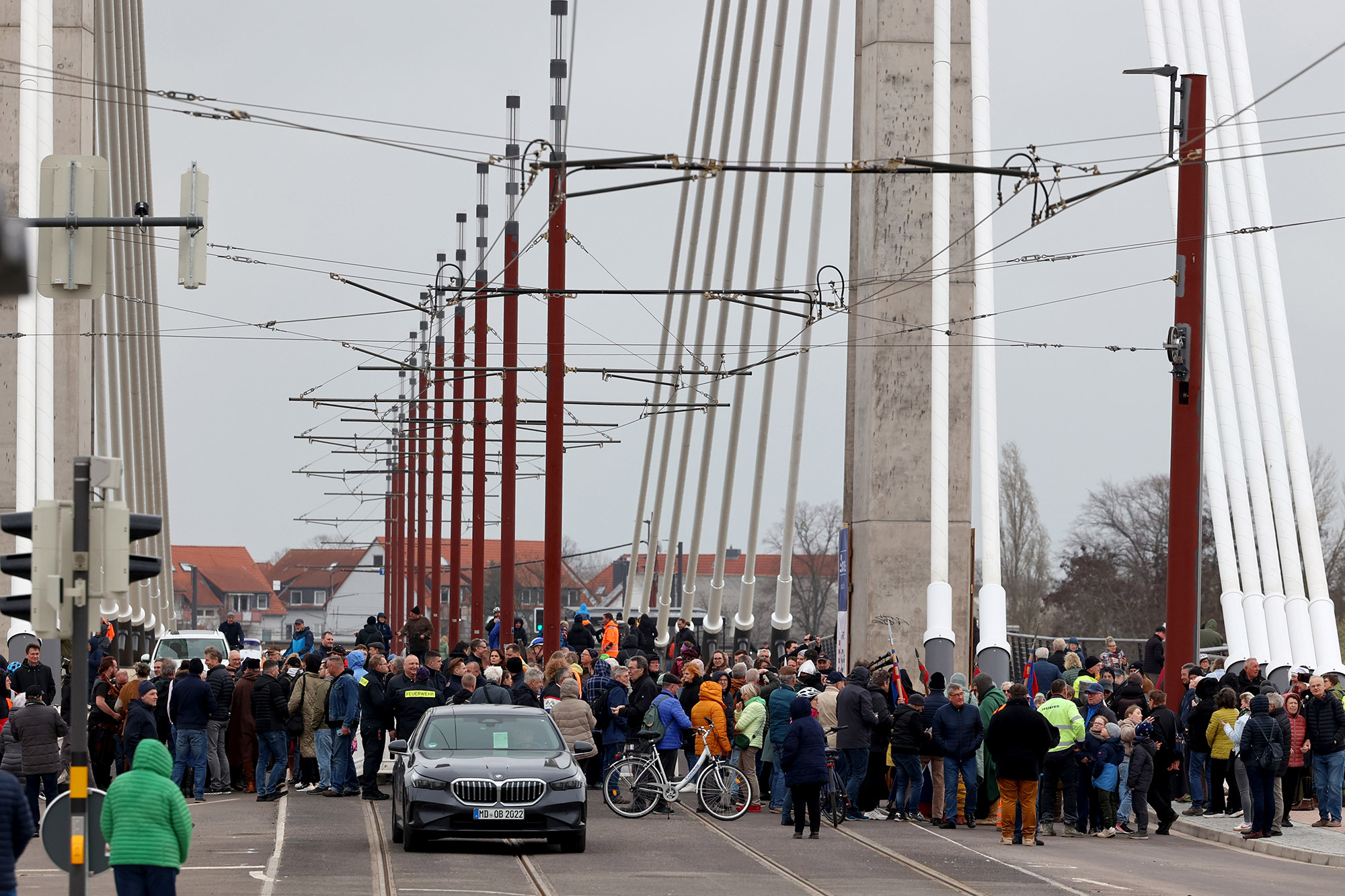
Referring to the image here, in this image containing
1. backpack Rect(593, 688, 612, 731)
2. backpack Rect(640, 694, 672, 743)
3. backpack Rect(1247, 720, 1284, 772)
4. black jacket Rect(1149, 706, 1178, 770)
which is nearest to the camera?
backpack Rect(1247, 720, 1284, 772)

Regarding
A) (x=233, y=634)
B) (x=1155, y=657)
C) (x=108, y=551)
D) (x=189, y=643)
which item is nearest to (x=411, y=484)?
(x=233, y=634)

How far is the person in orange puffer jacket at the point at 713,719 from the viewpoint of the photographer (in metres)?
20.4

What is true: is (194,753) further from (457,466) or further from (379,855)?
(457,466)

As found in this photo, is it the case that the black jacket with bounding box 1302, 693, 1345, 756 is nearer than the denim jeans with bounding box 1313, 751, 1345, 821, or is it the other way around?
the black jacket with bounding box 1302, 693, 1345, 756

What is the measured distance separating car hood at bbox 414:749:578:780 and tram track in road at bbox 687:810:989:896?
5.82 ft

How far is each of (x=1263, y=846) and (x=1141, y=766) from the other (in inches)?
53.3

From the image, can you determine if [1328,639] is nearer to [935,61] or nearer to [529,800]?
[935,61]

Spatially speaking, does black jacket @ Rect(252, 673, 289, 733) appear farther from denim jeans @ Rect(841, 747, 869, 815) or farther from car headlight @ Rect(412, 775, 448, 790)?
denim jeans @ Rect(841, 747, 869, 815)

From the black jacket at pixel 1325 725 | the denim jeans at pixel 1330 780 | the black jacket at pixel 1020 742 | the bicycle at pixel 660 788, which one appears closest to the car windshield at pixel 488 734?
the bicycle at pixel 660 788

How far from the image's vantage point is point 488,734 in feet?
55.3

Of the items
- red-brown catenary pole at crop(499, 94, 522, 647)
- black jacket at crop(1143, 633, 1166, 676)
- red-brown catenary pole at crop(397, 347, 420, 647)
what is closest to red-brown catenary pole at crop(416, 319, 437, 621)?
red-brown catenary pole at crop(397, 347, 420, 647)

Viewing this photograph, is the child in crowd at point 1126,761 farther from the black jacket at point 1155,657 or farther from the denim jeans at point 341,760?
the black jacket at point 1155,657

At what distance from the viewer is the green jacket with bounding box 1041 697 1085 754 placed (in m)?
19.2

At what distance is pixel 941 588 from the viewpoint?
26.7m
